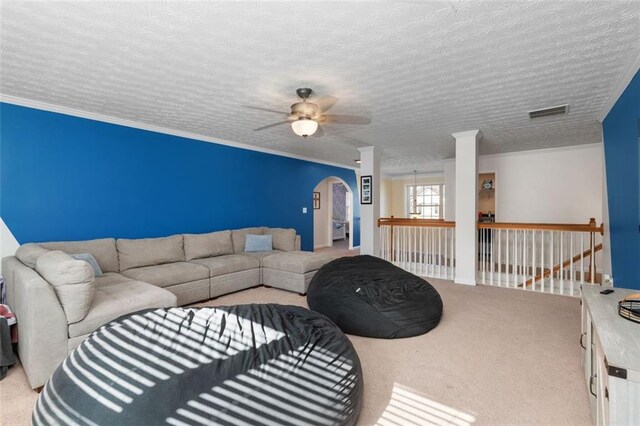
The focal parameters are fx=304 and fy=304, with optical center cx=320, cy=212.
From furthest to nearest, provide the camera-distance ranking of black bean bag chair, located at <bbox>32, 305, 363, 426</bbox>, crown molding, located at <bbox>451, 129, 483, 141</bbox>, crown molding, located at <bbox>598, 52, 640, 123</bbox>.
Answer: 1. crown molding, located at <bbox>451, 129, 483, 141</bbox>
2. crown molding, located at <bbox>598, 52, 640, 123</bbox>
3. black bean bag chair, located at <bbox>32, 305, 363, 426</bbox>

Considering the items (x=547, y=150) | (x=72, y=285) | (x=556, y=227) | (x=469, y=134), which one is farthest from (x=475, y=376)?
(x=547, y=150)

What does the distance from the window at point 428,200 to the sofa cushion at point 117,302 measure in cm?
900

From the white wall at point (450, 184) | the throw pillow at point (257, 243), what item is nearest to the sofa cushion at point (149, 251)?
the throw pillow at point (257, 243)

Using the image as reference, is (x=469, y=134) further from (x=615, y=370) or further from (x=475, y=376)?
(x=615, y=370)

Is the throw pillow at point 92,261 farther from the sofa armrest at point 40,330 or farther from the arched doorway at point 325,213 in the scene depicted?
the arched doorway at point 325,213

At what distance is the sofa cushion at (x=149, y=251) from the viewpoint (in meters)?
3.76

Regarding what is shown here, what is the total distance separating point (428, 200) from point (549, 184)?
4267 millimetres

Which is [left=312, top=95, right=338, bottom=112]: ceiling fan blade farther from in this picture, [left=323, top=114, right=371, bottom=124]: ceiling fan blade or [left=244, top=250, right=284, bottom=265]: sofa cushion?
[left=244, top=250, right=284, bottom=265]: sofa cushion

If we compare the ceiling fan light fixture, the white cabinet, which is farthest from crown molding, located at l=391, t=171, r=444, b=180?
the white cabinet

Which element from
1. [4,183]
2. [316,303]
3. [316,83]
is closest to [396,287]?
[316,303]

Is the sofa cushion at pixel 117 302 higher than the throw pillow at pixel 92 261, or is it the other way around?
the throw pillow at pixel 92 261

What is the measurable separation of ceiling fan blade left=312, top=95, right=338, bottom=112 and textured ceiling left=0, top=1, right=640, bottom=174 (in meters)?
0.09

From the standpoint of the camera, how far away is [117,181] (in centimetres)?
400

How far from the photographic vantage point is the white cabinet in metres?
1.15
